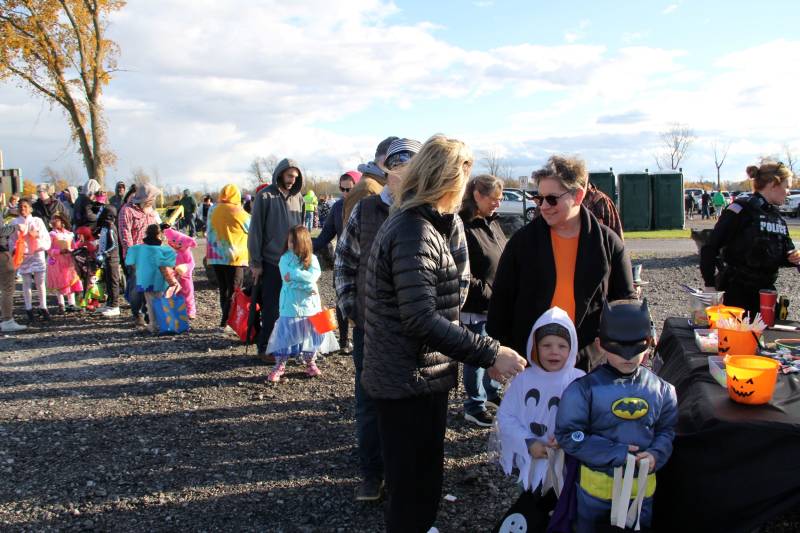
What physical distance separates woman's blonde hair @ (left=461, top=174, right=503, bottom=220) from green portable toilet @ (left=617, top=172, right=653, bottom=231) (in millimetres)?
20659

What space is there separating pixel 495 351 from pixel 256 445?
264 centimetres

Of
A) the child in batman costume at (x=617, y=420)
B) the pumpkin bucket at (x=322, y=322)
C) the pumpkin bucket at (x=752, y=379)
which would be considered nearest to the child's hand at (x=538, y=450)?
the child in batman costume at (x=617, y=420)

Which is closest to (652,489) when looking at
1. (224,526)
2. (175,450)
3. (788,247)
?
(224,526)

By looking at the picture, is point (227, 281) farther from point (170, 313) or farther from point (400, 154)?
point (400, 154)

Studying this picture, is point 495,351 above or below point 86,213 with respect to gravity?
below

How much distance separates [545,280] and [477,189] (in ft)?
4.96

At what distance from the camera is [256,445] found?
442cm

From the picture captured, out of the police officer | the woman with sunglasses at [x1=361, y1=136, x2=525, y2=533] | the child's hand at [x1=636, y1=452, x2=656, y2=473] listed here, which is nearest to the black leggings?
the police officer

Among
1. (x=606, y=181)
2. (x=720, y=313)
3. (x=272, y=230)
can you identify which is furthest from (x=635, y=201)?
(x=720, y=313)

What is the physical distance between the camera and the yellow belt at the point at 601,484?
2.42 metres

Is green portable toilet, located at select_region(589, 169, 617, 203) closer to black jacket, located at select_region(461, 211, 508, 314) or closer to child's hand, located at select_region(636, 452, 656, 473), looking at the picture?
black jacket, located at select_region(461, 211, 508, 314)

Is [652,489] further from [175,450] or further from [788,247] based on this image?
[175,450]

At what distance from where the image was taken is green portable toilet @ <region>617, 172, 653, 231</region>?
77.3ft

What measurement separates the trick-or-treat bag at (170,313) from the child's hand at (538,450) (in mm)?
6218
